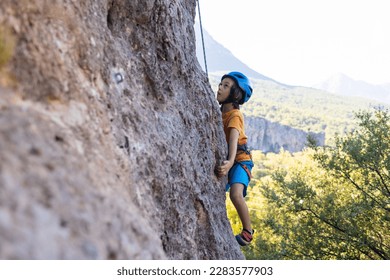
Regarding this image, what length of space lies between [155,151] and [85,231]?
2.27 meters

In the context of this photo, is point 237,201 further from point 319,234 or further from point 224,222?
point 319,234

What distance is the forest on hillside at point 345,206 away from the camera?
1315cm

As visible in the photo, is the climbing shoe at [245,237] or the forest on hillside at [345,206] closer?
the climbing shoe at [245,237]

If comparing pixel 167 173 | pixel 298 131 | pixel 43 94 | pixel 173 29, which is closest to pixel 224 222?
pixel 167 173

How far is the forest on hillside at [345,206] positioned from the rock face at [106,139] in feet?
26.4

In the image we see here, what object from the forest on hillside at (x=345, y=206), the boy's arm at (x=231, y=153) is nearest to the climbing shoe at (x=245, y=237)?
the boy's arm at (x=231, y=153)

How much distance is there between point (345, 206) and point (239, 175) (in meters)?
8.49

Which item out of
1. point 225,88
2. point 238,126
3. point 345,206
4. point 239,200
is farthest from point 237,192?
point 345,206

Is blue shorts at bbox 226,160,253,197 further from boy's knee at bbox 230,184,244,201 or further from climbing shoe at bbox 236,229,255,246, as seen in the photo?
climbing shoe at bbox 236,229,255,246

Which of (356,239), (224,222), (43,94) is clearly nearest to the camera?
(43,94)

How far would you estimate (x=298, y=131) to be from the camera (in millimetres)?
178125

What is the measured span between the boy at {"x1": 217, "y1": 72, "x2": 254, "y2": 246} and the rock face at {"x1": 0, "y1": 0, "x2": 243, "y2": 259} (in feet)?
1.07

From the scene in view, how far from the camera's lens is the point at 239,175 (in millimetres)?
6805

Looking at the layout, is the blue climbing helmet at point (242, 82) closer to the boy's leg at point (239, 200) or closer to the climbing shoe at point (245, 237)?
the boy's leg at point (239, 200)
